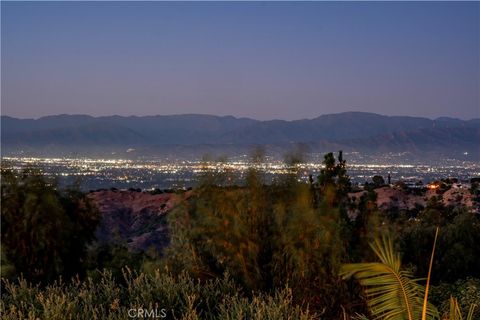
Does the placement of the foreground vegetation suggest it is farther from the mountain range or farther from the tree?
the mountain range

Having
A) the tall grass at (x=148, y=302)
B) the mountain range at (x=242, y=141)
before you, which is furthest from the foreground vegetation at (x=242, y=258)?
the mountain range at (x=242, y=141)

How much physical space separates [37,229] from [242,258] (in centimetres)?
609

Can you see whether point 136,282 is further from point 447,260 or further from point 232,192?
point 447,260

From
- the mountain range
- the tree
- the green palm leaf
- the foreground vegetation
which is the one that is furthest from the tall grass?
the mountain range

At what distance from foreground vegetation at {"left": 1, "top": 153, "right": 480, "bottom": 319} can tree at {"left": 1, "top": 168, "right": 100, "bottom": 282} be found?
0.03 m

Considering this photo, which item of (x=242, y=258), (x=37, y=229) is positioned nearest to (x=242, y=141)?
(x=37, y=229)

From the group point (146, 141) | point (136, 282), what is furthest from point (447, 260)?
point (146, 141)

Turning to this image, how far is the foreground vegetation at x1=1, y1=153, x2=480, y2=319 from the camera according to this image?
5465mm

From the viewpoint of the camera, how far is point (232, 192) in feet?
36.2

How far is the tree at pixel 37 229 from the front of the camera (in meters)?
13.5

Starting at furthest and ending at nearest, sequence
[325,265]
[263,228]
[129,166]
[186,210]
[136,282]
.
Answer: [129,166] → [186,210] → [263,228] → [325,265] → [136,282]

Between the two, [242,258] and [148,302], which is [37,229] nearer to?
[242,258]

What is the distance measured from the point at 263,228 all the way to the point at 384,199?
22605mm

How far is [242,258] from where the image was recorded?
970 centimetres
